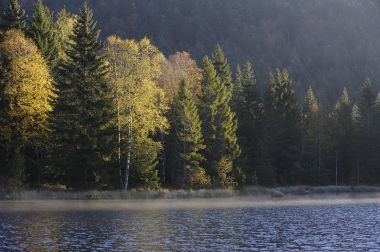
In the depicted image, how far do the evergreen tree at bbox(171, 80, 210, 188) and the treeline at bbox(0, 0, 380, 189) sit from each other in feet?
0.37

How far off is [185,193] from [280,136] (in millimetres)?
28161

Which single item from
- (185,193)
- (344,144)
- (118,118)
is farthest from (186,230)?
(344,144)

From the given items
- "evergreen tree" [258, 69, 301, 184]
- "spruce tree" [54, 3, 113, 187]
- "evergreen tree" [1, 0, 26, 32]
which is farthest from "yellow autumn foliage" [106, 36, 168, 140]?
"evergreen tree" [258, 69, 301, 184]

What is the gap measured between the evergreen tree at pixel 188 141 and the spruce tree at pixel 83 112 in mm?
9233

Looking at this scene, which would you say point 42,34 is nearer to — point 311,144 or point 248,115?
point 248,115

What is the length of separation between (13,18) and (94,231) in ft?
132

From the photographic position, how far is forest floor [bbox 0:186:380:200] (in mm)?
50906

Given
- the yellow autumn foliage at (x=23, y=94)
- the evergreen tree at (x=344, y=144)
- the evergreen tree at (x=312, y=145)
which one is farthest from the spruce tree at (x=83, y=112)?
the evergreen tree at (x=344, y=144)

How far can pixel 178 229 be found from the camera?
31.6 metres

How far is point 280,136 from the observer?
8438 centimetres

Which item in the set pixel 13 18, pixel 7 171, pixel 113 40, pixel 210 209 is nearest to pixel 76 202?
pixel 7 171

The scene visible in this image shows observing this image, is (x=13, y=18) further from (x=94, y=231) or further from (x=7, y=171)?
(x=94, y=231)

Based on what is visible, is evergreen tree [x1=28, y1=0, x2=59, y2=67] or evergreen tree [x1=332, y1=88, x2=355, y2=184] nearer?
evergreen tree [x1=28, y1=0, x2=59, y2=67]

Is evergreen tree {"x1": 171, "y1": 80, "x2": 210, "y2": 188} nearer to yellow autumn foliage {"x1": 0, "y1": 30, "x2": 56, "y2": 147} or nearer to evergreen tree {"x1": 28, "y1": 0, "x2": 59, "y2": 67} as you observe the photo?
yellow autumn foliage {"x1": 0, "y1": 30, "x2": 56, "y2": 147}
